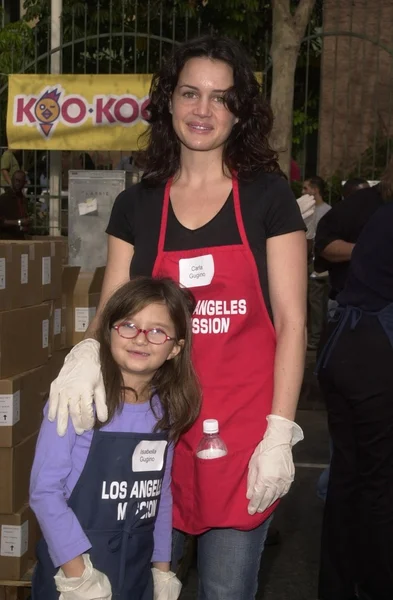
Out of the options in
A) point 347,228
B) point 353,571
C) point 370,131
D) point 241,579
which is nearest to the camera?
point 241,579

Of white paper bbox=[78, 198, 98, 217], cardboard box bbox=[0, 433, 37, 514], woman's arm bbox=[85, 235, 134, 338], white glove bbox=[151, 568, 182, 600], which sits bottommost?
cardboard box bbox=[0, 433, 37, 514]

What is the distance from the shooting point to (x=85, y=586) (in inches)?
88.9

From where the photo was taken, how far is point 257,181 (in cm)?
253

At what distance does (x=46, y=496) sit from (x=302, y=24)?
562 centimetres

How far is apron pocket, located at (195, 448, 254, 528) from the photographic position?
A: 7.93 feet

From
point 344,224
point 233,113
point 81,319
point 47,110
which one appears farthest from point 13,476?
point 47,110

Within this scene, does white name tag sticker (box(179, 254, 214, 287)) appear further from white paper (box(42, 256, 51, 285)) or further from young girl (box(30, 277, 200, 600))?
white paper (box(42, 256, 51, 285))

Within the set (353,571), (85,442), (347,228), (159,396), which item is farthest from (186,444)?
(347,228)

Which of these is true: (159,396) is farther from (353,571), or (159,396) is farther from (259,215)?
(353,571)

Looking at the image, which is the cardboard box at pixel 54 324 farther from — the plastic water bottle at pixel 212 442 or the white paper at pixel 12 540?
the plastic water bottle at pixel 212 442

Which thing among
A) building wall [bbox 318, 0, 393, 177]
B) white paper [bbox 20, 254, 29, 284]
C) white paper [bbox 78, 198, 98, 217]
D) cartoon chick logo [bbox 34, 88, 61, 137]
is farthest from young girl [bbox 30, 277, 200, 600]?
building wall [bbox 318, 0, 393, 177]

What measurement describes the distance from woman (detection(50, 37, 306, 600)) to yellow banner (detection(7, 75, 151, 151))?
595 cm

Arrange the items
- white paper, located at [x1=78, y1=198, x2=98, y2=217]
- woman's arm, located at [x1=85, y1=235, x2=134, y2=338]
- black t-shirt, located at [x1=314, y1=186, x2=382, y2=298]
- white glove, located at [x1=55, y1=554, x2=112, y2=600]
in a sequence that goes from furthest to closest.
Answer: white paper, located at [x1=78, y1=198, x2=98, y2=217]
black t-shirt, located at [x1=314, y1=186, x2=382, y2=298]
woman's arm, located at [x1=85, y1=235, x2=134, y2=338]
white glove, located at [x1=55, y1=554, x2=112, y2=600]

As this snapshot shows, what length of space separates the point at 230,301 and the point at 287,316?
0.49ft
